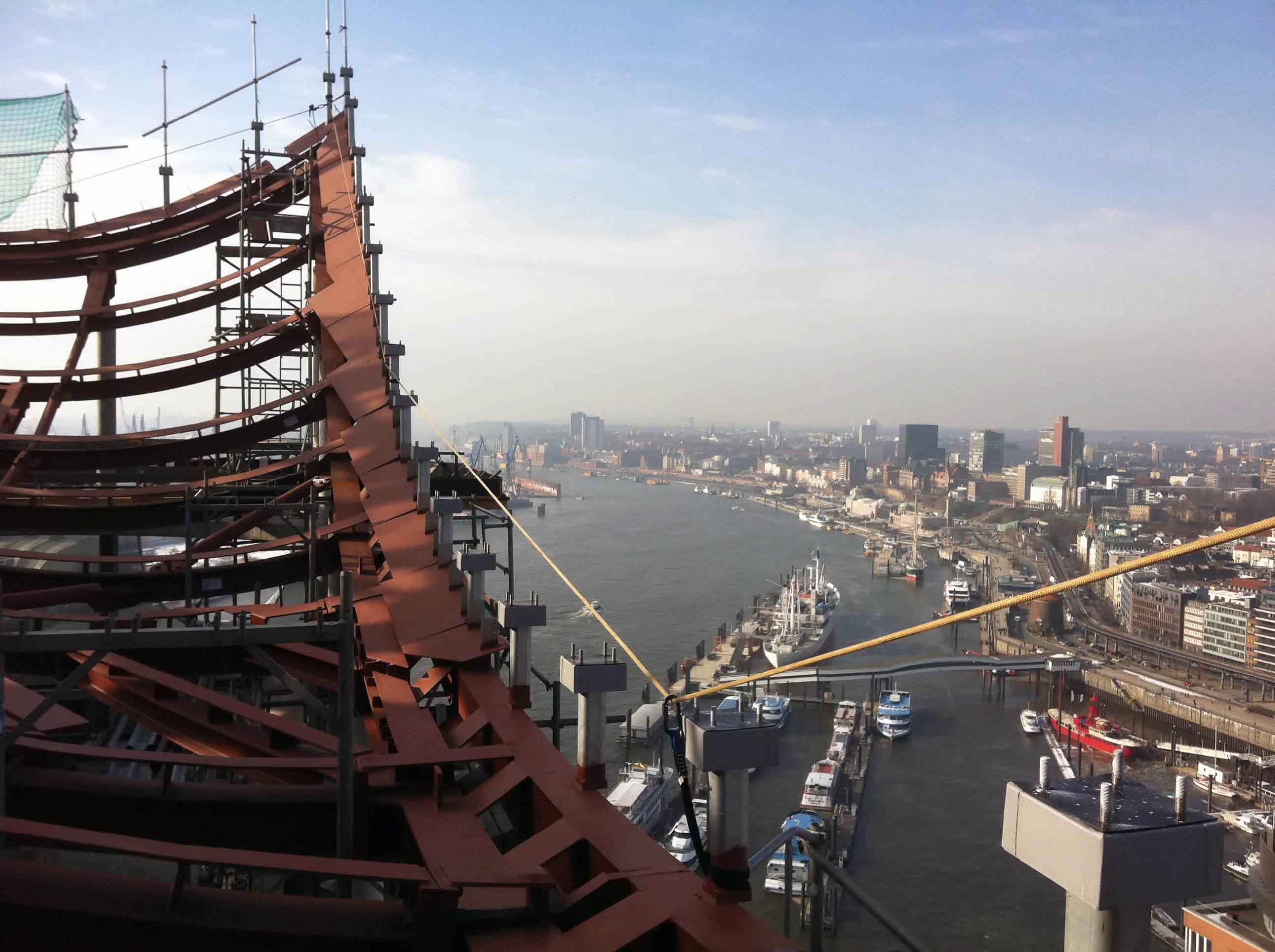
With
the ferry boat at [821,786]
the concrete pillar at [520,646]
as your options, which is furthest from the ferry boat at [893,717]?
the concrete pillar at [520,646]

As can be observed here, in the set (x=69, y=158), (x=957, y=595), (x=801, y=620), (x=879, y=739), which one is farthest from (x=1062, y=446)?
(x=69, y=158)

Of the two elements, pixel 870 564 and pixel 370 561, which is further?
pixel 870 564

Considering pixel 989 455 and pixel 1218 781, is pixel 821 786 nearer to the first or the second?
pixel 1218 781

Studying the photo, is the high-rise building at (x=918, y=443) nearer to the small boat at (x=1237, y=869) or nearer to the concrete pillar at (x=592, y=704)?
the small boat at (x=1237, y=869)

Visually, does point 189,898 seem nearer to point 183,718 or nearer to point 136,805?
point 136,805

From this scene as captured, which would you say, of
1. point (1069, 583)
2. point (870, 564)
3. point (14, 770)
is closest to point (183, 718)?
point (14, 770)

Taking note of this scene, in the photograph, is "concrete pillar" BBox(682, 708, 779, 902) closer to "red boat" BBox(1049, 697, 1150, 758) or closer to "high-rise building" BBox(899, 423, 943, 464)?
"red boat" BBox(1049, 697, 1150, 758)
